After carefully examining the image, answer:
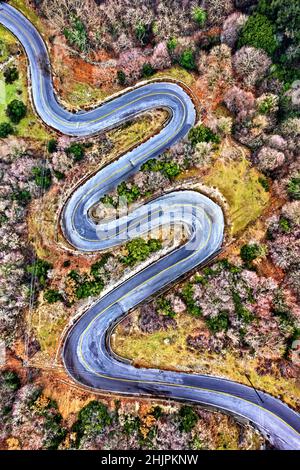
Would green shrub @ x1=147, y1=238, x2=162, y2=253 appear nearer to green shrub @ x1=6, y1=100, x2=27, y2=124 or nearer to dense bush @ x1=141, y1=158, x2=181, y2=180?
dense bush @ x1=141, y1=158, x2=181, y2=180

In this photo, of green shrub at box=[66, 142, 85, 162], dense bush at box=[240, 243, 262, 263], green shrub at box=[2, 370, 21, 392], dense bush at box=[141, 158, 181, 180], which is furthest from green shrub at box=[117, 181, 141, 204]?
green shrub at box=[2, 370, 21, 392]

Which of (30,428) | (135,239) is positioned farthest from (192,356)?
(30,428)

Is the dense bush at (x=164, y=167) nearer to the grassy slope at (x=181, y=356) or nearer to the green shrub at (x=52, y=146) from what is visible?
the green shrub at (x=52, y=146)

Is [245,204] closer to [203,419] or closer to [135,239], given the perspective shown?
[135,239]

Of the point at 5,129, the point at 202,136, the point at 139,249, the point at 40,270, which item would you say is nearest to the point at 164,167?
the point at 202,136

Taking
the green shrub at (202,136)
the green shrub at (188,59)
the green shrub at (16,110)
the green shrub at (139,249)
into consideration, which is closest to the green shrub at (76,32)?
the green shrub at (16,110)

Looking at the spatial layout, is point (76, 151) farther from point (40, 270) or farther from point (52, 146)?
point (40, 270)
